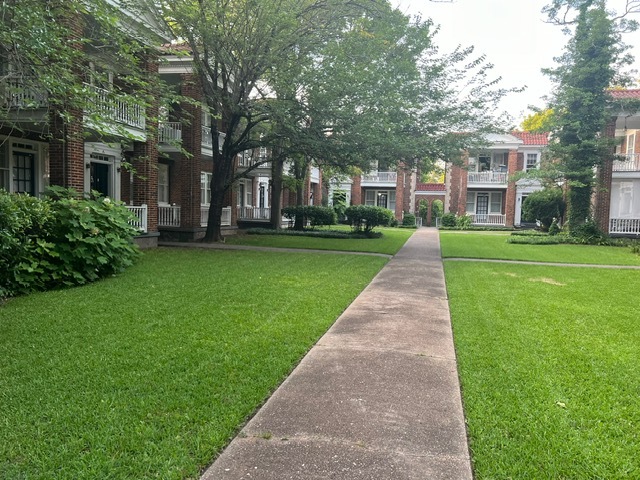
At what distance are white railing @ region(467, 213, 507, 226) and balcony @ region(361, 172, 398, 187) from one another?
23.2 feet

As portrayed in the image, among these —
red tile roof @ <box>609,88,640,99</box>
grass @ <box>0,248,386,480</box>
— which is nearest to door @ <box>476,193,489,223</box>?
red tile roof @ <box>609,88,640,99</box>

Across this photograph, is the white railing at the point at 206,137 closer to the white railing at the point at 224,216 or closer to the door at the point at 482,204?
the white railing at the point at 224,216

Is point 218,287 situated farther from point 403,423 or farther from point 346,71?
point 346,71

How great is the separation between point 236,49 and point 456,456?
41.9 feet

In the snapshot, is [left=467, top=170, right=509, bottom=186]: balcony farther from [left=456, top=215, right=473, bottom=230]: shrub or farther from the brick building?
[left=456, top=215, right=473, bottom=230]: shrub

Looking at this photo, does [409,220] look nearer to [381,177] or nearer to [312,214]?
[381,177]

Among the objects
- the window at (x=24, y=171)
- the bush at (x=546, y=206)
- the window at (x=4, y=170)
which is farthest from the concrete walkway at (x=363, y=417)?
the bush at (x=546, y=206)

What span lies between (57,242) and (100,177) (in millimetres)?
8539

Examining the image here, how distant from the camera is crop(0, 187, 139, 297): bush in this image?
734 centimetres

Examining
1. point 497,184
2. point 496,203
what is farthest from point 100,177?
point 496,203

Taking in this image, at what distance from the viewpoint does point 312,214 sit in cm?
2536

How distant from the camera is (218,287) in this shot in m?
8.21

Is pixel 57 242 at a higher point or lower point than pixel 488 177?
lower

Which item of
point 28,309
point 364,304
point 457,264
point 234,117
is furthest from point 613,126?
point 28,309
